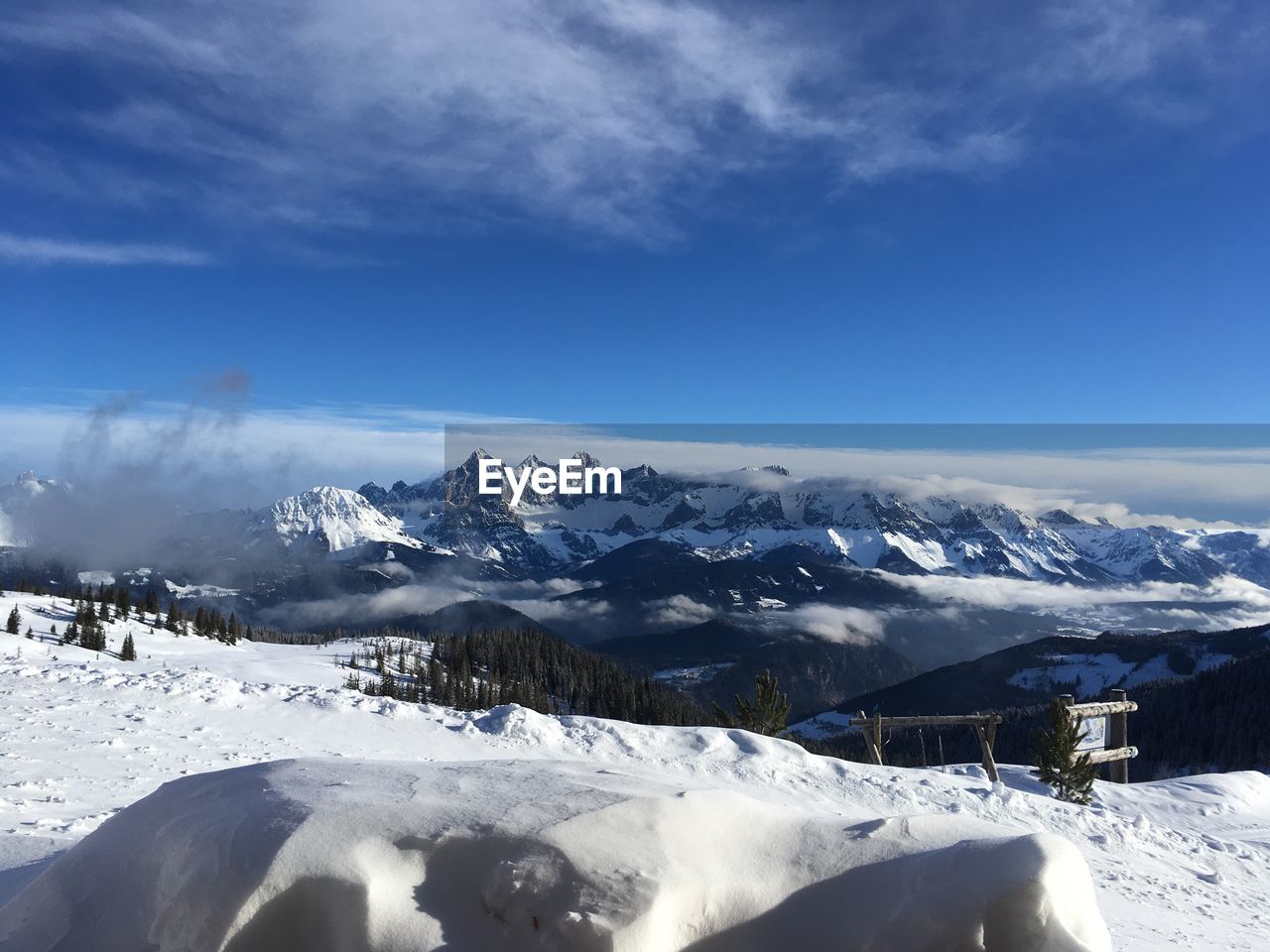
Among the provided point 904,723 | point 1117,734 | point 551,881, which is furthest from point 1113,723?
point 551,881

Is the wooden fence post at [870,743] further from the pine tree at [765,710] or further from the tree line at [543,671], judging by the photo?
the tree line at [543,671]

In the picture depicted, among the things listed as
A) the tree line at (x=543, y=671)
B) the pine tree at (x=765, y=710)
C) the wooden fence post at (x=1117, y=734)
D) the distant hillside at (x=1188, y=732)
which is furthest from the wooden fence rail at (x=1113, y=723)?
the distant hillside at (x=1188, y=732)

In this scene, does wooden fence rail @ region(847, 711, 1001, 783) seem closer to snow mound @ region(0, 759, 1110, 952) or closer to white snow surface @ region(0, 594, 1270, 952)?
white snow surface @ region(0, 594, 1270, 952)

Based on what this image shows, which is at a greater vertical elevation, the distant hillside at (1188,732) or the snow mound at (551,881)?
the snow mound at (551,881)

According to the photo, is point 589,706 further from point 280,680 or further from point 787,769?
point 787,769

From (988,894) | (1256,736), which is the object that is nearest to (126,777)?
(988,894)
